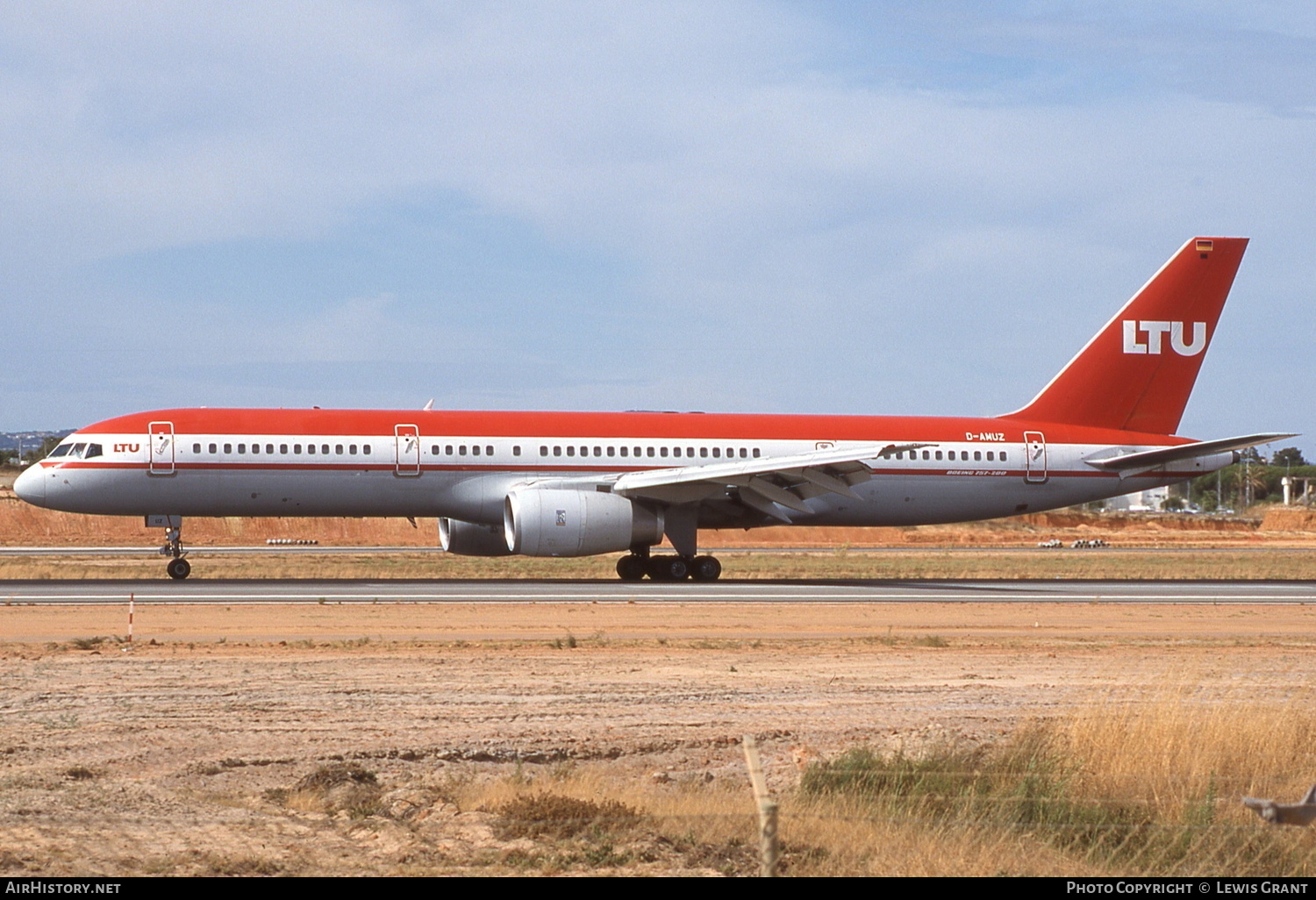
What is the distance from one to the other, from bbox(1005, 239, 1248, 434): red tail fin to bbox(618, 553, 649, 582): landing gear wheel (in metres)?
11.2

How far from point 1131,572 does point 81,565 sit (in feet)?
97.0

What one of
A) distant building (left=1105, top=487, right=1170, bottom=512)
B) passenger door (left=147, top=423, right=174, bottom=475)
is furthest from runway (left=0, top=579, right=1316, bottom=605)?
distant building (left=1105, top=487, right=1170, bottom=512)

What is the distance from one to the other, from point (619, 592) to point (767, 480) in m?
5.04

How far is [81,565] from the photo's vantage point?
3994cm

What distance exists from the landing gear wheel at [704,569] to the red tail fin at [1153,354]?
9.88 m

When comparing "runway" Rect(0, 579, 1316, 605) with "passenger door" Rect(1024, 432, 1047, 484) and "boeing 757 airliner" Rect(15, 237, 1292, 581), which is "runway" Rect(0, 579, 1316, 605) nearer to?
"boeing 757 airliner" Rect(15, 237, 1292, 581)

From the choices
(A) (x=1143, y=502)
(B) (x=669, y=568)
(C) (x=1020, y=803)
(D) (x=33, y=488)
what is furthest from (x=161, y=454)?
(A) (x=1143, y=502)

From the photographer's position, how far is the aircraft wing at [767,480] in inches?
1236

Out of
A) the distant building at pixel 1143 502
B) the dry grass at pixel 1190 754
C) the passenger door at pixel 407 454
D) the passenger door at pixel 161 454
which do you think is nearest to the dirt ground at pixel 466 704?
the dry grass at pixel 1190 754

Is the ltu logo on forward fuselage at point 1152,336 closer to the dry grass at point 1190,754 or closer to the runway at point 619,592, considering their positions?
the runway at point 619,592

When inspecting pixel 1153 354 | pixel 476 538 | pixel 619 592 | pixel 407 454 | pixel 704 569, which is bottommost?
pixel 619 592

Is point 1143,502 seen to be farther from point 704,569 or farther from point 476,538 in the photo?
point 476,538

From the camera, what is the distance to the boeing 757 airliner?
3175cm

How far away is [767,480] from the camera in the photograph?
106 feet
